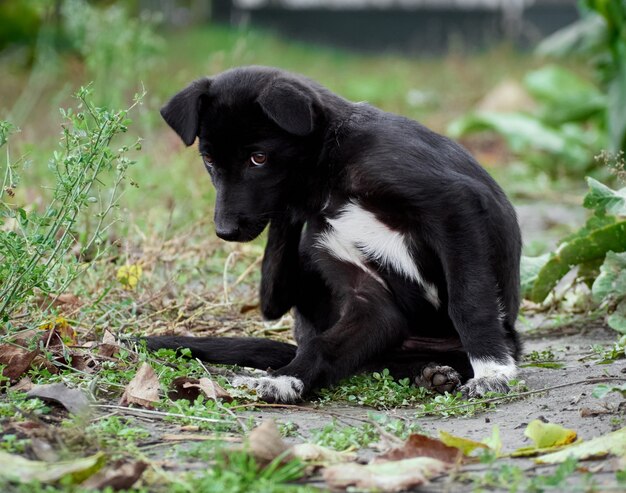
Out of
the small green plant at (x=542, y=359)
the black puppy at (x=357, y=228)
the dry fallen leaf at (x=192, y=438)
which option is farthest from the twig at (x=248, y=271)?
the dry fallen leaf at (x=192, y=438)

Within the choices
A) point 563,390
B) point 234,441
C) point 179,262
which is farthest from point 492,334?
point 179,262

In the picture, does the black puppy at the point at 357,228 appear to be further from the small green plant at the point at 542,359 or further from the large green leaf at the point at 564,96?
→ the large green leaf at the point at 564,96

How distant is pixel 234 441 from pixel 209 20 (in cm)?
1776

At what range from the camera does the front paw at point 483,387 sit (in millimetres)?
3541

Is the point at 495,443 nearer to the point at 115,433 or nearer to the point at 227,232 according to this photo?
the point at 115,433

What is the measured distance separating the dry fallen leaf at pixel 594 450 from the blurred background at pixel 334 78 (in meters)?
1.56

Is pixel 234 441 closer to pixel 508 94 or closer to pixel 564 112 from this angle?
pixel 564 112

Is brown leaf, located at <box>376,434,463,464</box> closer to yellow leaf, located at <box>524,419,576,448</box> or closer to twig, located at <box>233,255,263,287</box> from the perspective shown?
yellow leaf, located at <box>524,419,576,448</box>

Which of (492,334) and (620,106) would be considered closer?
(492,334)

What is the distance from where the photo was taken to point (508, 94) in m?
13.1

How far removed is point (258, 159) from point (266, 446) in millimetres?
1748

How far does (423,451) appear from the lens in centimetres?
264

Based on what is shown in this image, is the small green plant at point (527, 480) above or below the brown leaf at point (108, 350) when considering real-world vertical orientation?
above

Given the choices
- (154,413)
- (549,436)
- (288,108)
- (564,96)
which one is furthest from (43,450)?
(564,96)
